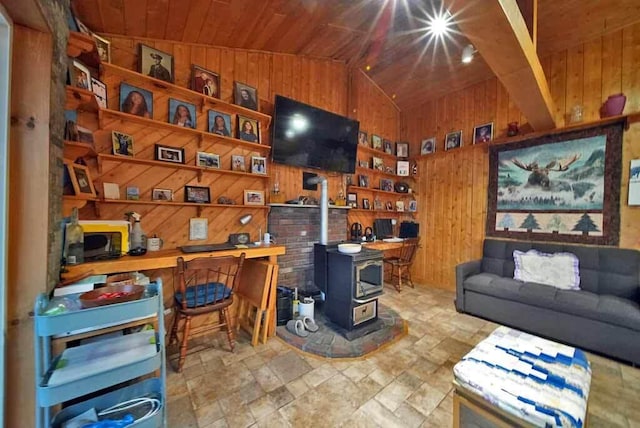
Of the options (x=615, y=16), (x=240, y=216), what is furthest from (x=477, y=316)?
(x=615, y=16)

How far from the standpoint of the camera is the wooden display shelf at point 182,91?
1943 mm

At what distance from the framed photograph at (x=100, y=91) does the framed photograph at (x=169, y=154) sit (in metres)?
0.45

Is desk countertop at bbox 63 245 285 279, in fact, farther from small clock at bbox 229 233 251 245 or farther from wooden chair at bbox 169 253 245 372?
small clock at bbox 229 233 251 245

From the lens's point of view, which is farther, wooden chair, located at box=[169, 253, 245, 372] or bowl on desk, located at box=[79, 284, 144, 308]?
wooden chair, located at box=[169, 253, 245, 372]

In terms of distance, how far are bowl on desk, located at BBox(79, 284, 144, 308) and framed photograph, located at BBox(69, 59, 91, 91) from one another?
1333 millimetres

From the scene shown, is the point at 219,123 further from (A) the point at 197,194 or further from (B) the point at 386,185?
(B) the point at 386,185

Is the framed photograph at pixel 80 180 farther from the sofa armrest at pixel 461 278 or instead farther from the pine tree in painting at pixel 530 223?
the pine tree in painting at pixel 530 223

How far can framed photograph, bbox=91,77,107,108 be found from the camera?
181cm

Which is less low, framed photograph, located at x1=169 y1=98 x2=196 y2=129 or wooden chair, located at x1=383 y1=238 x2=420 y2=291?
framed photograph, located at x1=169 y1=98 x2=196 y2=129

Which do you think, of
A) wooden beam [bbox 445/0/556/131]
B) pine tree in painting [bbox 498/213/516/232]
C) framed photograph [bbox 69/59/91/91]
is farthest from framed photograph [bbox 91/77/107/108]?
pine tree in painting [bbox 498/213/516/232]

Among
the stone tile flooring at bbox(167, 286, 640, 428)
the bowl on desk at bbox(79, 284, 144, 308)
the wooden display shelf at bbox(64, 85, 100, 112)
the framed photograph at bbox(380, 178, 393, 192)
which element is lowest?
the stone tile flooring at bbox(167, 286, 640, 428)

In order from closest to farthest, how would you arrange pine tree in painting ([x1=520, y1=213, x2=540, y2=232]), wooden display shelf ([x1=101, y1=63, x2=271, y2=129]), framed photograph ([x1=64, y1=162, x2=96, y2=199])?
1. framed photograph ([x1=64, y1=162, x2=96, y2=199])
2. wooden display shelf ([x1=101, y1=63, x2=271, y2=129])
3. pine tree in painting ([x1=520, y1=213, x2=540, y2=232])

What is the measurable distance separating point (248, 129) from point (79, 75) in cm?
137

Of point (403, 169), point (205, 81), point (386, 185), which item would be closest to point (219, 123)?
point (205, 81)
